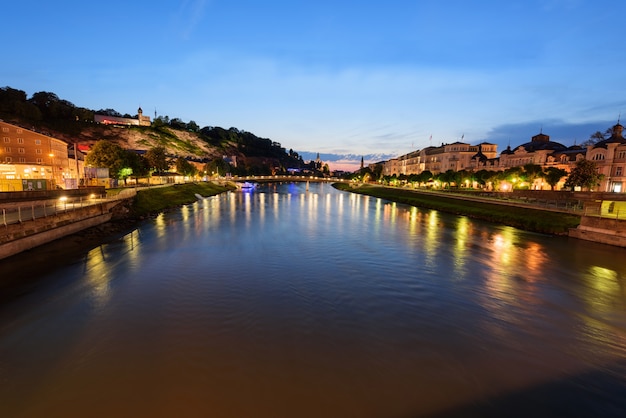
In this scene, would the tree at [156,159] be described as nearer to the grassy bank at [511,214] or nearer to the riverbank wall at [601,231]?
the grassy bank at [511,214]

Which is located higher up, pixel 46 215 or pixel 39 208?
pixel 39 208

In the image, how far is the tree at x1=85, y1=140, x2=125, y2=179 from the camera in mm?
56906

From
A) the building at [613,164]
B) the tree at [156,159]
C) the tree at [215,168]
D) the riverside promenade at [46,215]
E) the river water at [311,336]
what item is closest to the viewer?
the river water at [311,336]

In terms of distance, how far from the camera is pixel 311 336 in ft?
38.4

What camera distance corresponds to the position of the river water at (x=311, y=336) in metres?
8.40

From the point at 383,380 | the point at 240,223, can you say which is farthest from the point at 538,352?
the point at 240,223

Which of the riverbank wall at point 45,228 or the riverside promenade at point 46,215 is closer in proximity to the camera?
the riverbank wall at point 45,228

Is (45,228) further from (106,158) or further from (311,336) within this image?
(106,158)

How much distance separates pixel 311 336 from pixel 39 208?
28431 mm

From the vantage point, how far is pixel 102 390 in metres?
8.52

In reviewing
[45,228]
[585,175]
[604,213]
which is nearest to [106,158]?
[45,228]

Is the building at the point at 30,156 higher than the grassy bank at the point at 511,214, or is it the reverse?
the building at the point at 30,156

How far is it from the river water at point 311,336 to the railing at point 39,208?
308 cm

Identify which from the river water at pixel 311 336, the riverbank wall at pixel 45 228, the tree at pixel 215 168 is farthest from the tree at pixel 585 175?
the tree at pixel 215 168
